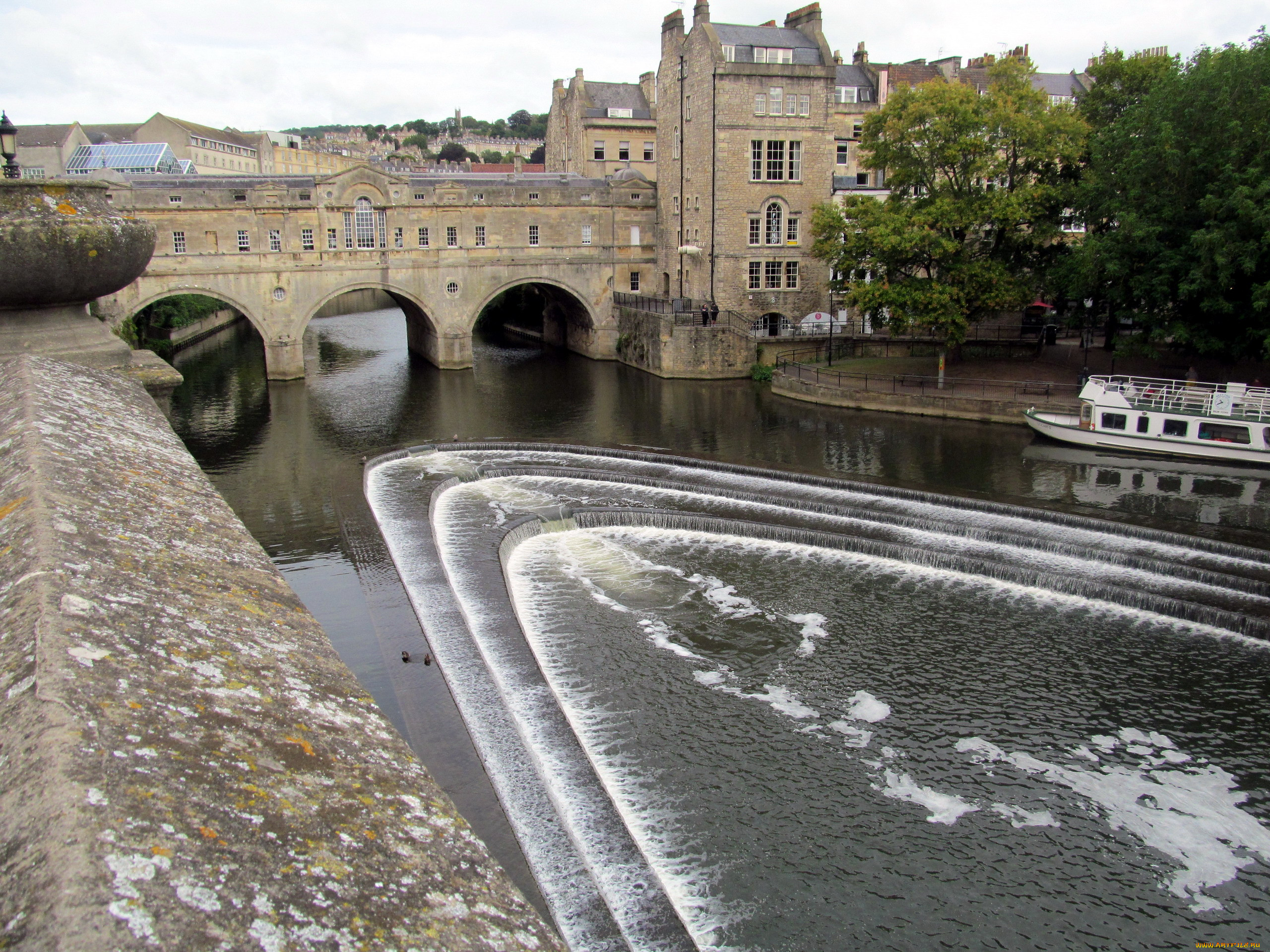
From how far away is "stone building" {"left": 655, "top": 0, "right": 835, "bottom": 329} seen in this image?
44844 mm

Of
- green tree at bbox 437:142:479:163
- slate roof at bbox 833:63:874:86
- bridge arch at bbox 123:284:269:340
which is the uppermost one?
green tree at bbox 437:142:479:163

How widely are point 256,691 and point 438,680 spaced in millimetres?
10009

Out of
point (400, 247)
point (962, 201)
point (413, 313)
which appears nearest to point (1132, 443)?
point (962, 201)

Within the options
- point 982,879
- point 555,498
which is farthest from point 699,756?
point 555,498

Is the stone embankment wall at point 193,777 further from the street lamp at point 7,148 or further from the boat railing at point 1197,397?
the boat railing at point 1197,397

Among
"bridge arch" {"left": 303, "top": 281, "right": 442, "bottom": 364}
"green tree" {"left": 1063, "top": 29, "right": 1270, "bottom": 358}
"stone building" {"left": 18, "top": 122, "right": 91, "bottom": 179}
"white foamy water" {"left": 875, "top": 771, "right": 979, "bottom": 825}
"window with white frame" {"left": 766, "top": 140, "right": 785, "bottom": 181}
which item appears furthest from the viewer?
"stone building" {"left": 18, "top": 122, "right": 91, "bottom": 179}

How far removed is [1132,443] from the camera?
29641mm

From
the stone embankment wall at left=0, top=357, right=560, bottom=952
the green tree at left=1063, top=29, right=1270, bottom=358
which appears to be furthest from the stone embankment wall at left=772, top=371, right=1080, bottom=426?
the stone embankment wall at left=0, top=357, right=560, bottom=952

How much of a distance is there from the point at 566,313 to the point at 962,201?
23870 millimetres

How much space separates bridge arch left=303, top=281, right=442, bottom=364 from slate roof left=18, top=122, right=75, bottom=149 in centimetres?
4520

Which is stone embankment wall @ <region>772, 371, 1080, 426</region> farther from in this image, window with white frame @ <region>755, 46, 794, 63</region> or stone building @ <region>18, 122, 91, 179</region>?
stone building @ <region>18, 122, 91, 179</region>

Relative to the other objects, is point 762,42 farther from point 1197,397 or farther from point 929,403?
point 1197,397

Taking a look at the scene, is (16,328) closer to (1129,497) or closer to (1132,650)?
(1132,650)

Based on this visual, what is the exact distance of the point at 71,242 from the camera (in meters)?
7.98
